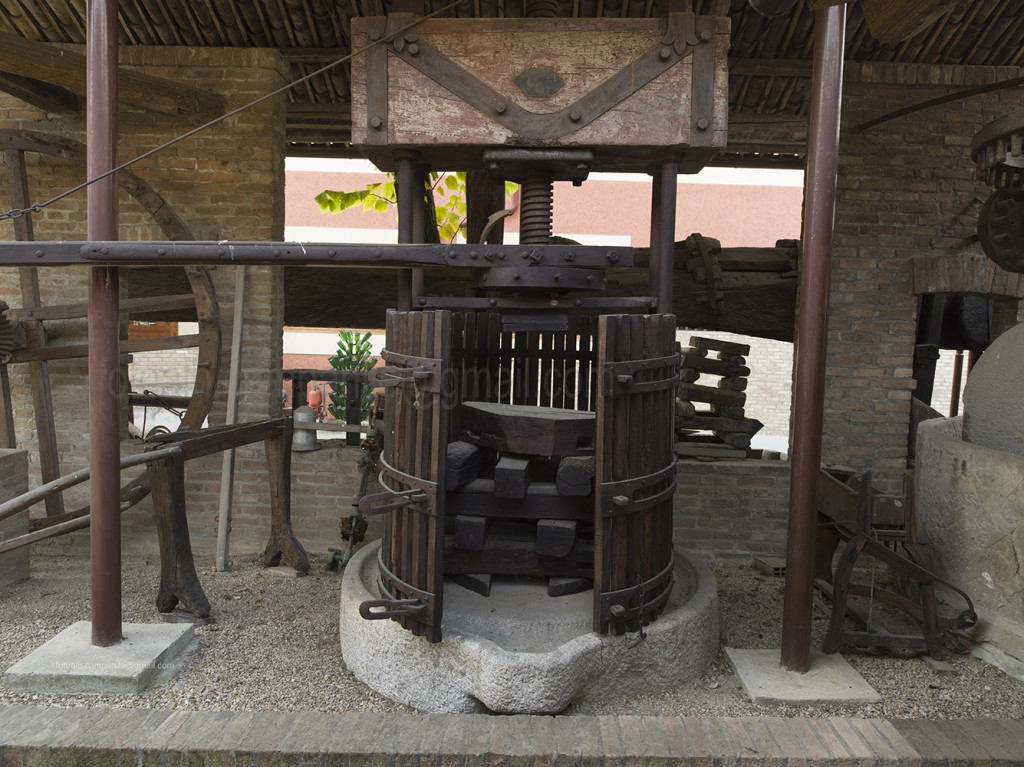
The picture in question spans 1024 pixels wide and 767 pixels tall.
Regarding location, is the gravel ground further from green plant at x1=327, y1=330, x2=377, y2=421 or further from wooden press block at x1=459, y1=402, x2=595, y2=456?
green plant at x1=327, y1=330, x2=377, y2=421

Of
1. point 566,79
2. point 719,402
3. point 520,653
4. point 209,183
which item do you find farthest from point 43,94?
point 719,402

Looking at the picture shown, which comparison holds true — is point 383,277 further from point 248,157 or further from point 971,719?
point 971,719

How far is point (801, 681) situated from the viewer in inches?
125

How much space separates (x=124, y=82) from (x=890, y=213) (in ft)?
16.3

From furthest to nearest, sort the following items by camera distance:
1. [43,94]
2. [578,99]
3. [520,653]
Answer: [43,94], [578,99], [520,653]

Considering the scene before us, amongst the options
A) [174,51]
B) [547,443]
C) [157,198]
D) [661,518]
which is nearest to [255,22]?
[174,51]

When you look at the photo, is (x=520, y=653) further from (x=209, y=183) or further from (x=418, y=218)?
(x=209, y=183)

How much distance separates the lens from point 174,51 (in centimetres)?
507

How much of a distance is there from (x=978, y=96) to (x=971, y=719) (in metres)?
4.25

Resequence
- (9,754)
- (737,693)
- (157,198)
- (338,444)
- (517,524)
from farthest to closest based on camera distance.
→ 1. (338,444)
2. (157,198)
3. (517,524)
4. (737,693)
5. (9,754)

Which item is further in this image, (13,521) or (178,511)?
(13,521)

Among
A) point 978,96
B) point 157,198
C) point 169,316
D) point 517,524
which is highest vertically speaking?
point 978,96

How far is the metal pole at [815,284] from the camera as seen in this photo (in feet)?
10.2

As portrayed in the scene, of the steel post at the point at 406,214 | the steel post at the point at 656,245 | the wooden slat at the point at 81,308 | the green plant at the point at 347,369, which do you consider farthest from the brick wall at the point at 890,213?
the wooden slat at the point at 81,308
